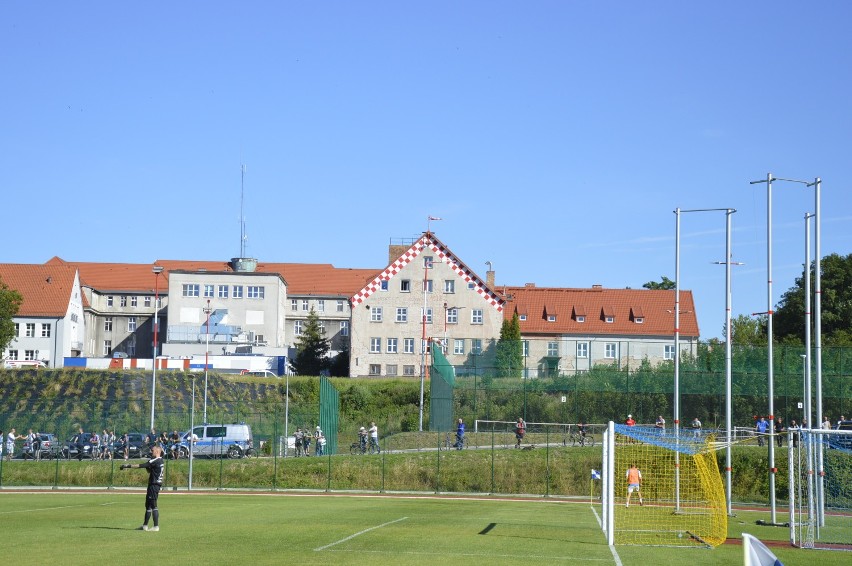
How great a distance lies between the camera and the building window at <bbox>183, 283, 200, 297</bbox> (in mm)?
98938

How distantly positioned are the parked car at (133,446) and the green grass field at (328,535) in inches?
335

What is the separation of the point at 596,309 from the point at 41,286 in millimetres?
52846

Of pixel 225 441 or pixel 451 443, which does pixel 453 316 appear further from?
pixel 225 441

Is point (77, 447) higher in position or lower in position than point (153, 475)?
lower

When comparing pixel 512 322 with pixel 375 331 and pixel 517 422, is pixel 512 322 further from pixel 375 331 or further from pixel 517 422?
pixel 517 422

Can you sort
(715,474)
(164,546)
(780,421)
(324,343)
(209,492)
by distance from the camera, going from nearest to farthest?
(164,546)
(715,474)
(209,492)
(780,421)
(324,343)

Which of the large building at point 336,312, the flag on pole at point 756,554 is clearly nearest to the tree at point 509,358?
the large building at point 336,312

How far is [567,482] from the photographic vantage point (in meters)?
40.8

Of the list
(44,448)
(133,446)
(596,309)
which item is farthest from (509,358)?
(596,309)

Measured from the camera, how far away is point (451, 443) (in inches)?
2032

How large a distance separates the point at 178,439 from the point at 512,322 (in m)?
44.3

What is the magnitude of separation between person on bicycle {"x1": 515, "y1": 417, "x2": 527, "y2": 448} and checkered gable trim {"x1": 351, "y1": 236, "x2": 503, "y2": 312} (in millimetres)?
35623

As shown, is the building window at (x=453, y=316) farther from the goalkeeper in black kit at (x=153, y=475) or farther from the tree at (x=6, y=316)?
the goalkeeper in black kit at (x=153, y=475)

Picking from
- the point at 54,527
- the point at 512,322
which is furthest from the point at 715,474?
the point at 512,322
